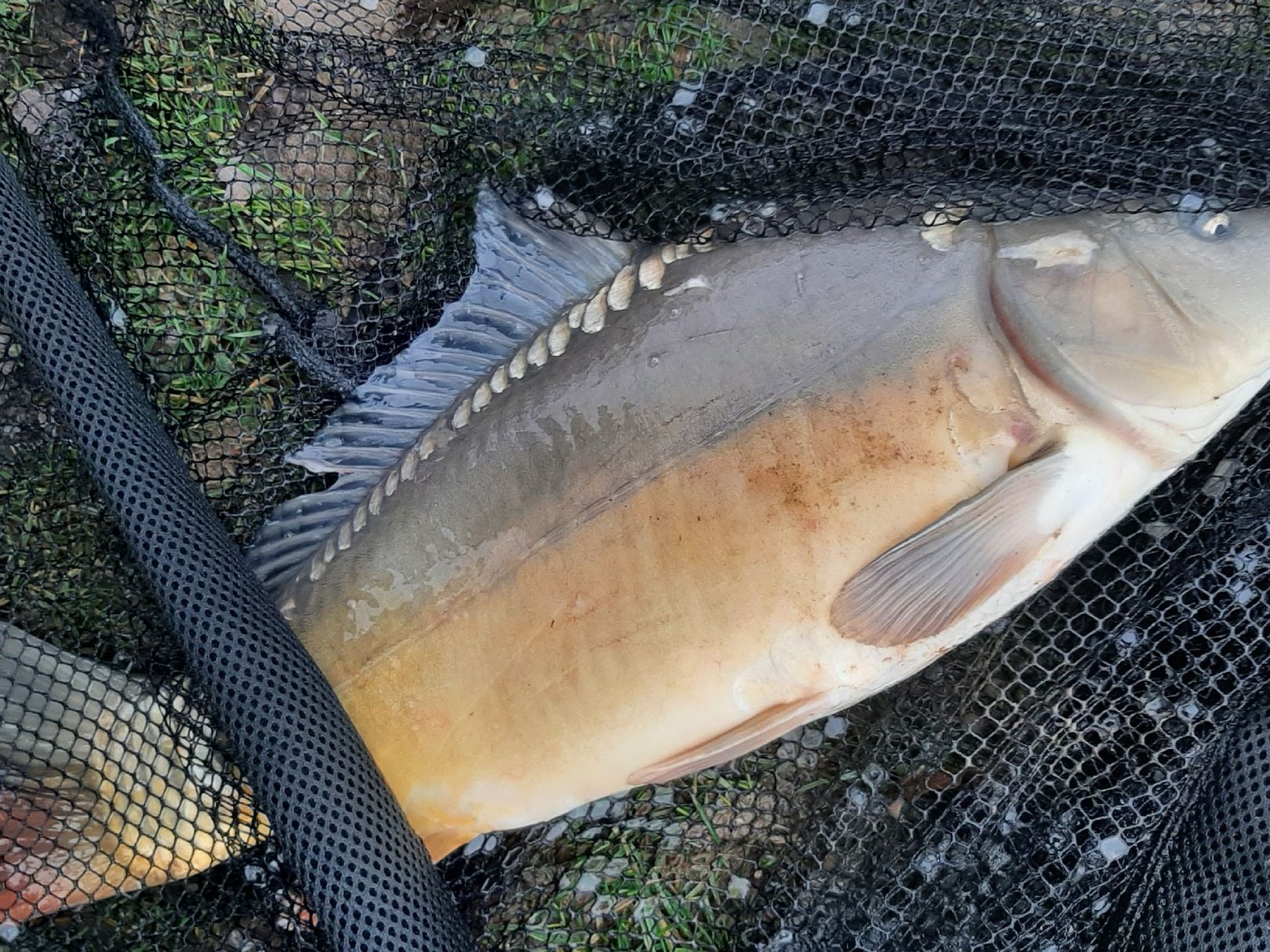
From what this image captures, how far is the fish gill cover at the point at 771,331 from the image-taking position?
1423mm

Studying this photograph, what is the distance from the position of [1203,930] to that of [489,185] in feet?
5.05

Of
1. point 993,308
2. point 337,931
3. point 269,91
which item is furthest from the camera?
point 269,91

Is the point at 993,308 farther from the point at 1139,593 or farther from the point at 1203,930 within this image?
the point at 1203,930

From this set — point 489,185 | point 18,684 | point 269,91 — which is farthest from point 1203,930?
point 269,91

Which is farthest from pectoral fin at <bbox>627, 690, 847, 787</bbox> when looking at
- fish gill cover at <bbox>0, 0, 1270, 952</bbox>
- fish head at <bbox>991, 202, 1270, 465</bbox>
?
fish head at <bbox>991, 202, 1270, 465</bbox>

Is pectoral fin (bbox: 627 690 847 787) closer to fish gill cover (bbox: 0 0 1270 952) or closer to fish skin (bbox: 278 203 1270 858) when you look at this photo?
fish skin (bbox: 278 203 1270 858)

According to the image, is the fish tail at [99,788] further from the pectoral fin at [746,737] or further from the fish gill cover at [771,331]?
the pectoral fin at [746,737]

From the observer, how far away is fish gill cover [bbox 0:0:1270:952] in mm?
1423

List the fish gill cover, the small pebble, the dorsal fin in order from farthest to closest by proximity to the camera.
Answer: the small pebble → the dorsal fin → the fish gill cover

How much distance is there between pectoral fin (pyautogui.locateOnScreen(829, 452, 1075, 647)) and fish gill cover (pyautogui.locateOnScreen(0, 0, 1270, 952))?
249 millimetres

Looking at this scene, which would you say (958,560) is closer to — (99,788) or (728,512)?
(728,512)

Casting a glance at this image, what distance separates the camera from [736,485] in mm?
1421

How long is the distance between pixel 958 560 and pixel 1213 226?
547mm

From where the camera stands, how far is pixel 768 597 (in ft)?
4.69
